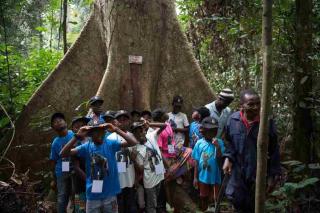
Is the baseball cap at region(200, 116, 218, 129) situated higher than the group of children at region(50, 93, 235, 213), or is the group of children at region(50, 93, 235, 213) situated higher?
the baseball cap at region(200, 116, 218, 129)

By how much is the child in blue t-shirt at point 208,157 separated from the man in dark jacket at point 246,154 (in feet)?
5.17

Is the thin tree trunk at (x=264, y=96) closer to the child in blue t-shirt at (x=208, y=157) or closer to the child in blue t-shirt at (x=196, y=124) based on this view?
the child in blue t-shirt at (x=208, y=157)

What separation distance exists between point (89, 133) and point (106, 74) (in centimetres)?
277

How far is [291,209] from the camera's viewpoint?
462 centimetres

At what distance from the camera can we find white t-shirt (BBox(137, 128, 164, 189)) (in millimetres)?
5922

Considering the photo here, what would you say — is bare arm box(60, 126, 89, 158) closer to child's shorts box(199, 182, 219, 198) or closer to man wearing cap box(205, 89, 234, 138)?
child's shorts box(199, 182, 219, 198)

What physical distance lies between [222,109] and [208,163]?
110cm

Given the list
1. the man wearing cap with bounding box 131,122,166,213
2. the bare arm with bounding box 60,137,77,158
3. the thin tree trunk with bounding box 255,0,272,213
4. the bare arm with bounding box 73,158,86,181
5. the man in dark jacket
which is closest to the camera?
the thin tree trunk with bounding box 255,0,272,213

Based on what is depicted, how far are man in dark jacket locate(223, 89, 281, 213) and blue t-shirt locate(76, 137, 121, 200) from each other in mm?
1366

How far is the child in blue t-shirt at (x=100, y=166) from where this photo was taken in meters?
4.89

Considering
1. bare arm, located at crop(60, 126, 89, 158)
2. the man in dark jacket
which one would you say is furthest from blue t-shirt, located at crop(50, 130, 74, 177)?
the man in dark jacket

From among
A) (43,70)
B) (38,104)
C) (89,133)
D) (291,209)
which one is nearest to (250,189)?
(291,209)

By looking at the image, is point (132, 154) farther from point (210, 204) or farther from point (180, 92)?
point (180, 92)

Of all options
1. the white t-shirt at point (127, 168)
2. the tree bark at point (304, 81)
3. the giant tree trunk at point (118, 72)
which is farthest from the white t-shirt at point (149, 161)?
the tree bark at point (304, 81)
